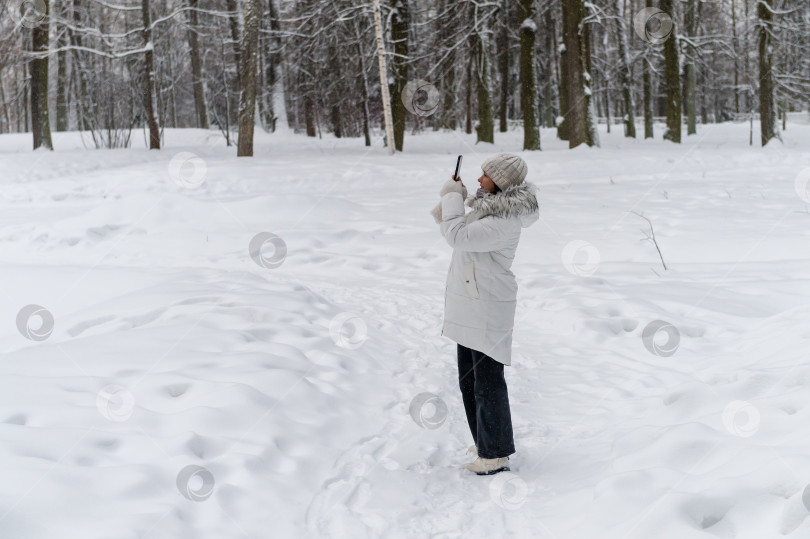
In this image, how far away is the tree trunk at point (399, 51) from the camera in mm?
20219

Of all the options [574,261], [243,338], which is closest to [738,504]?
[243,338]

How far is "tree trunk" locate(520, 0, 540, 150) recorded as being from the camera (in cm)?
1894

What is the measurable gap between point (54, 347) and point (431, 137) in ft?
81.5

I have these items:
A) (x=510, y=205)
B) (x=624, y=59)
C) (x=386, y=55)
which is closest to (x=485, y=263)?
(x=510, y=205)

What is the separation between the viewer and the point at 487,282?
360cm

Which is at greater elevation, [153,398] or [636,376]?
[153,398]

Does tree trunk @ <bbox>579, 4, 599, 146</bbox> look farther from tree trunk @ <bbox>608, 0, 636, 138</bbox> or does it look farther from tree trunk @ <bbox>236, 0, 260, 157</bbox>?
tree trunk @ <bbox>236, 0, 260, 157</bbox>

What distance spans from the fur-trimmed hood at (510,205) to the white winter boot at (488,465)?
1.31 meters

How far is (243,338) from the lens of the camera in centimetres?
512

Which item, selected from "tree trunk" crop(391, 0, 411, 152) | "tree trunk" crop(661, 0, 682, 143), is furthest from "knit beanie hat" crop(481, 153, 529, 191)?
"tree trunk" crop(661, 0, 682, 143)

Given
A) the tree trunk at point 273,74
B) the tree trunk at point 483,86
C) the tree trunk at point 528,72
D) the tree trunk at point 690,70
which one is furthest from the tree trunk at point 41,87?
the tree trunk at point 690,70

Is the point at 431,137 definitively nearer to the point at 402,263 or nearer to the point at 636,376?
the point at 402,263

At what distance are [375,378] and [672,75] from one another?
21.3 metres

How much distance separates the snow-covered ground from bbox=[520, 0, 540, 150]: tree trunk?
29.8ft
